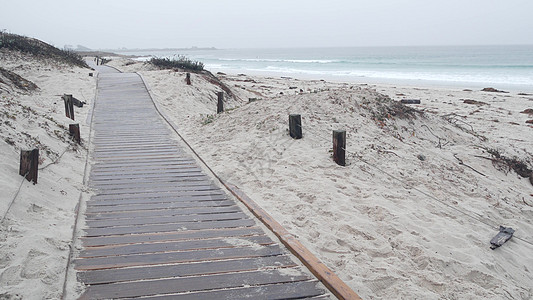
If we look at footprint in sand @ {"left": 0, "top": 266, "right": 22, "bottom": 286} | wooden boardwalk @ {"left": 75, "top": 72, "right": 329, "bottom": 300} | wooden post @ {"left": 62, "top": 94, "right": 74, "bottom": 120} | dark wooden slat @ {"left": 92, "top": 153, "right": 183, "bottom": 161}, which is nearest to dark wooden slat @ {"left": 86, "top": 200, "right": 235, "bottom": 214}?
wooden boardwalk @ {"left": 75, "top": 72, "right": 329, "bottom": 300}

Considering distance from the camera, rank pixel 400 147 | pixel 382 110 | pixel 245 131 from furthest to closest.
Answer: pixel 382 110 → pixel 245 131 → pixel 400 147

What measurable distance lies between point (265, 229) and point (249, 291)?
1.27 metres

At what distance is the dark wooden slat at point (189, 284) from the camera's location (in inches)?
120

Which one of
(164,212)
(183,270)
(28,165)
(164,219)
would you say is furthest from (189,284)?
(28,165)

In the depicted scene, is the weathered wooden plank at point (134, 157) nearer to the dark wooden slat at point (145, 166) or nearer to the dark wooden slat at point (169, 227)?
the dark wooden slat at point (145, 166)

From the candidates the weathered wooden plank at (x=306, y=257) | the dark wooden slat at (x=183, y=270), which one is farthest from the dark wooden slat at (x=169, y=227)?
the dark wooden slat at (x=183, y=270)

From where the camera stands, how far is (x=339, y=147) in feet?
22.6

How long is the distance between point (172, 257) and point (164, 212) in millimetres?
1246

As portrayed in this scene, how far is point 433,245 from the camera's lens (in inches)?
178

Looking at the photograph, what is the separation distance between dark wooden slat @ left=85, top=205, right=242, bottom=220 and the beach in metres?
0.36

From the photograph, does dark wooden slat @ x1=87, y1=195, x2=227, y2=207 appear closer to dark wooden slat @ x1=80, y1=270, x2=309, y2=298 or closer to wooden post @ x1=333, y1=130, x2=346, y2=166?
dark wooden slat @ x1=80, y1=270, x2=309, y2=298

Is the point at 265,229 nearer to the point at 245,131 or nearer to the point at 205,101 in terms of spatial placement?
the point at 245,131

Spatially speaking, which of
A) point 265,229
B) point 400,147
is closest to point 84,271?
point 265,229

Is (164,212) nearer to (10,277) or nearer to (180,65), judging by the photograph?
(10,277)
